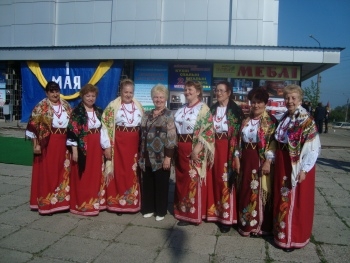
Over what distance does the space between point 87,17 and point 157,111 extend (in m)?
9.56

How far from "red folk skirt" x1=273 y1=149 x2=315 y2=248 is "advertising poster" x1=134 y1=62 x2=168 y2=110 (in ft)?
26.0

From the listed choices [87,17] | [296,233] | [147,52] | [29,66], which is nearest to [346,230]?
[296,233]

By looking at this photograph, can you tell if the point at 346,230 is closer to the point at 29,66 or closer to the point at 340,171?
the point at 340,171

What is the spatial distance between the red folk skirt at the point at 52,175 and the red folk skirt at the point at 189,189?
1.47m

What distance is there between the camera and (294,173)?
288 cm

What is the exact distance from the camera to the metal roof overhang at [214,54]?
8.81 metres

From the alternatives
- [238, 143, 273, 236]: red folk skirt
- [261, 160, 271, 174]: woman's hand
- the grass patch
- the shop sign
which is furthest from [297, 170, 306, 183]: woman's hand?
the shop sign

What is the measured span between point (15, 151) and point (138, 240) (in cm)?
608

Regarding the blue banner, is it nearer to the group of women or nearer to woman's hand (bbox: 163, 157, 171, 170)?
the group of women

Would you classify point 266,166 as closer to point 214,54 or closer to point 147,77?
point 214,54

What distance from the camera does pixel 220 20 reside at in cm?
1036

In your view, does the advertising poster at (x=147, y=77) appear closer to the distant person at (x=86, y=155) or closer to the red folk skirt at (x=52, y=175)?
the distant person at (x=86, y=155)

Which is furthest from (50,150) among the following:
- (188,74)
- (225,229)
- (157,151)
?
(188,74)


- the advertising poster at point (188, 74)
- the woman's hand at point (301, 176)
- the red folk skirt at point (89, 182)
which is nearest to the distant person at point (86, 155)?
the red folk skirt at point (89, 182)
